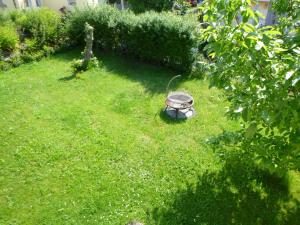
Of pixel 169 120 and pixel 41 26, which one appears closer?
pixel 169 120

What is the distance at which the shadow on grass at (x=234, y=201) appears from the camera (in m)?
4.78

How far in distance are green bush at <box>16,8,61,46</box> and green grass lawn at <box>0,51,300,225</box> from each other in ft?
13.6

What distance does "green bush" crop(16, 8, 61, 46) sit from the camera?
41.0 ft

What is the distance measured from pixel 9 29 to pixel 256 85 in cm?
1189

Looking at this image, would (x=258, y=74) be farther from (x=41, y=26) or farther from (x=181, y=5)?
(x=181, y=5)

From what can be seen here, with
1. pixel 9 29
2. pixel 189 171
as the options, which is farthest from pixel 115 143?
pixel 9 29

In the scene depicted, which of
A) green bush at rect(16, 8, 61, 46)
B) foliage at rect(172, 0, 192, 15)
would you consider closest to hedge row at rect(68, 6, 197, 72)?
green bush at rect(16, 8, 61, 46)

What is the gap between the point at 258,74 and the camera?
10.2 ft

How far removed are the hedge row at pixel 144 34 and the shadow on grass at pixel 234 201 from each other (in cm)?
588

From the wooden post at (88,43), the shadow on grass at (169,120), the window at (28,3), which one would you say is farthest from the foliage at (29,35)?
the shadow on grass at (169,120)

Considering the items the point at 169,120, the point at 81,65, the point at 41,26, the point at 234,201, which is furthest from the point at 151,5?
the point at 234,201

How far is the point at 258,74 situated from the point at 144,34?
27.7 feet

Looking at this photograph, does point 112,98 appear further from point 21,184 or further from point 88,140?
point 21,184

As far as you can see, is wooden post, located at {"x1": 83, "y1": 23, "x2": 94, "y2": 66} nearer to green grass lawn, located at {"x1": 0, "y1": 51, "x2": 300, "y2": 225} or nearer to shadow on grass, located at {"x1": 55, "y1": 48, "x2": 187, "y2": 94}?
shadow on grass, located at {"x1": 55, "y1": 48, "x2": 187, "y2": 94}
